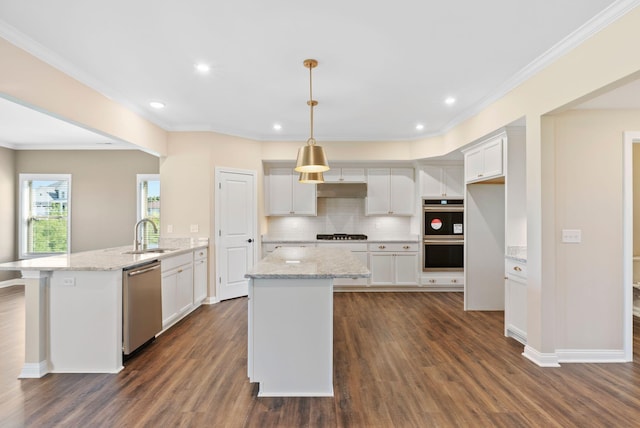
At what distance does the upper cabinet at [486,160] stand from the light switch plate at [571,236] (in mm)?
959

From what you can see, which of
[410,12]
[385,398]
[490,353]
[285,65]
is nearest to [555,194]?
[490,353]

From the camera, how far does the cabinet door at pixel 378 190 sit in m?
5.84

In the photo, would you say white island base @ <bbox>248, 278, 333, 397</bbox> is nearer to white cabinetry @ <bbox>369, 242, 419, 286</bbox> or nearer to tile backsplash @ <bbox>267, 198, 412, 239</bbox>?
white cabinetry @ <bbox>369, 242, 419, 286</bbox>

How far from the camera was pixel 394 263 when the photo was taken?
18.4 feet

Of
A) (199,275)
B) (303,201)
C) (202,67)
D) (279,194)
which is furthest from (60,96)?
(303,201)

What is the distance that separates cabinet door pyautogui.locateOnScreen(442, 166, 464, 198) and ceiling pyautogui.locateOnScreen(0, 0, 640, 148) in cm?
163

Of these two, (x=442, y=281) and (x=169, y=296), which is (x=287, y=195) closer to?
(x=169, y=296)

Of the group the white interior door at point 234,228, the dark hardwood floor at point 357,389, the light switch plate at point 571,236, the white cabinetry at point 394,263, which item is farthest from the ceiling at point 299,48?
the dark hardwood floor at point 357,389

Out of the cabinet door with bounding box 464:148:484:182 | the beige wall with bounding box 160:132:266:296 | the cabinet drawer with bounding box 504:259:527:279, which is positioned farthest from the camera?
the beige wall with bounding box 160:132:266:296

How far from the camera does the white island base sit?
2373mm

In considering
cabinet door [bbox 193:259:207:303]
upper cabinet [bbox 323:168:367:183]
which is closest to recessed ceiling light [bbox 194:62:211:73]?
cabinet door [bbox 193:259:207:303]

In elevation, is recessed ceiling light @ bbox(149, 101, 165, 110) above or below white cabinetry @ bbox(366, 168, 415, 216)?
above

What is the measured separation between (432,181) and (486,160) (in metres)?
1.68

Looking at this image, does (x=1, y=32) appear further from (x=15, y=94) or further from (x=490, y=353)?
(x=490, y=353)
